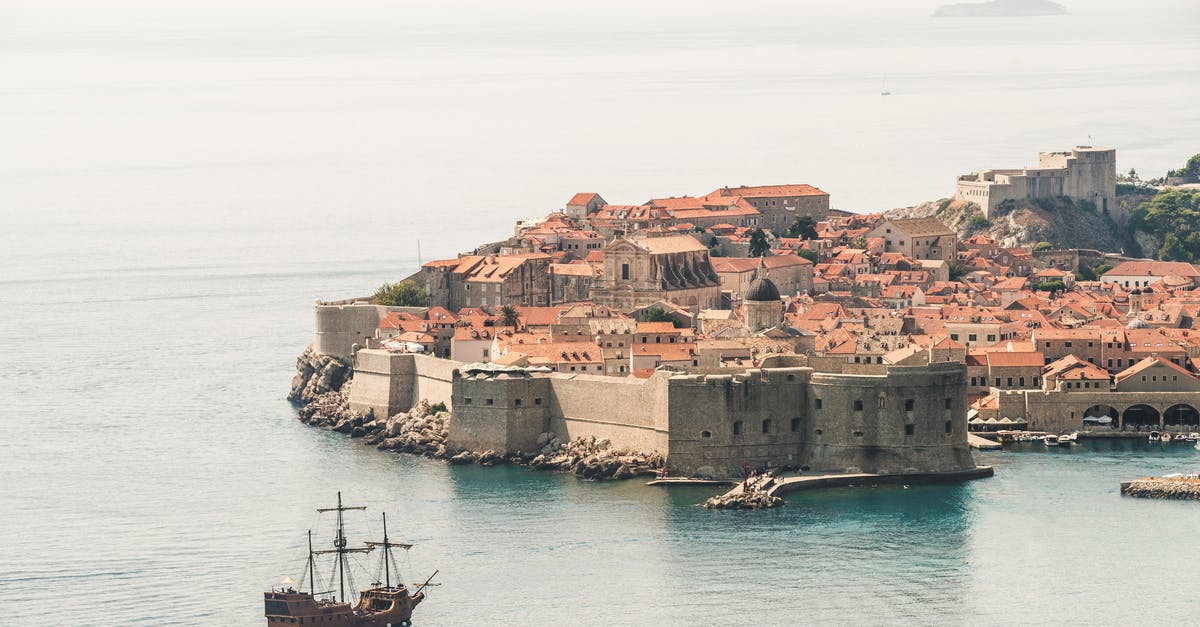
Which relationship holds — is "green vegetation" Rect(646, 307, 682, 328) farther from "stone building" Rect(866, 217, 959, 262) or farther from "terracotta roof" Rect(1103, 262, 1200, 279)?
"terracotta roof" Rect(1103, 262, 1200, 279)

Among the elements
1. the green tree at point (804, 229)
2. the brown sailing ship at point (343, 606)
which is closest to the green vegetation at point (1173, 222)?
the green tree at point (804, 229)

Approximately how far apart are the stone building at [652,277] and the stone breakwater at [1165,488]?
18556 millimetres

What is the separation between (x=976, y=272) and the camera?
238ft

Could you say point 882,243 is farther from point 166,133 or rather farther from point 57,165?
point 166,133

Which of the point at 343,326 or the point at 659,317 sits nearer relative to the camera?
the point at 343,326

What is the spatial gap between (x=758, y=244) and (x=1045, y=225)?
15.1 m

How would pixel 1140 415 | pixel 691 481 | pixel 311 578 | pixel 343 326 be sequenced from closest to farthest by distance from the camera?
pixel 311 578, pixel 691 481, pixel 1140 415, pixel 343 326

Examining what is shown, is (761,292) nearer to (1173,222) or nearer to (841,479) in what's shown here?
(841,479)

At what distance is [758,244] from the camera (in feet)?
234

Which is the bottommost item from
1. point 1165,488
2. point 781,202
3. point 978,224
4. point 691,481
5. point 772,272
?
point 1165,488

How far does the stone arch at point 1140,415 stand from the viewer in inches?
2018

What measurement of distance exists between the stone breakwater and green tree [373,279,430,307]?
21.6 meters

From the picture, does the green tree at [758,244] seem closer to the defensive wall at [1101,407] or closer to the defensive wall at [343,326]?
the defensive wall at [343,326]

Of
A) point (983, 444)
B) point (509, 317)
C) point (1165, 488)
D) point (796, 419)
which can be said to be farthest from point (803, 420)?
point (509, 317)
